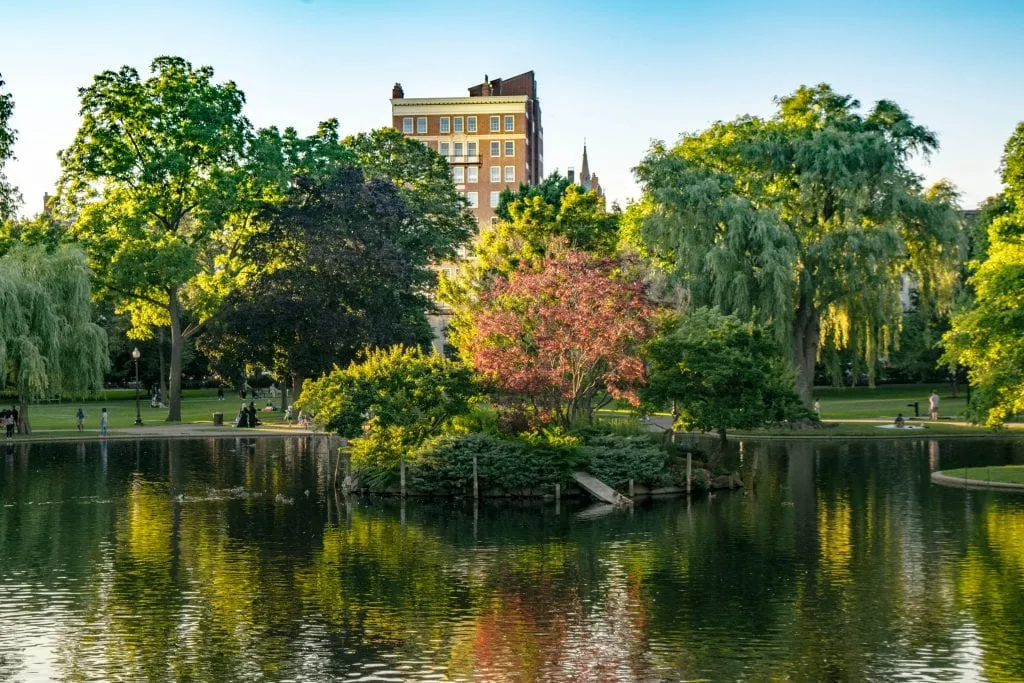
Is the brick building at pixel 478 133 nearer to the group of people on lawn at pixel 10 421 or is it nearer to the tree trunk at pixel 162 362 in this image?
the tree trunk at pixel 162 362

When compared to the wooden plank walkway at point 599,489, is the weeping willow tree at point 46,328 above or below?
above

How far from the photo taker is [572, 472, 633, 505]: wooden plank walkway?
1718 inches

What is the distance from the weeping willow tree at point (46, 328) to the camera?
67.8 m

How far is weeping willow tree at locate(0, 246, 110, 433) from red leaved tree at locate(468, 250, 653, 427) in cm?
2696

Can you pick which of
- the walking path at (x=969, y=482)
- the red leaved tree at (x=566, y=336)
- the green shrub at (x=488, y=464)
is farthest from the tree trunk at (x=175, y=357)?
the walking path at (x=969, y=482)

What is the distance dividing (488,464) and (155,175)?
144ft

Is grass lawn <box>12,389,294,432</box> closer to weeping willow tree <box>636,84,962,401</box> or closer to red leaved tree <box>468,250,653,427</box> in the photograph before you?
weeping willow tree <box>636,84,962,401</box>

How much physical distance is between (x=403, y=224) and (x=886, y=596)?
6459 centimetres

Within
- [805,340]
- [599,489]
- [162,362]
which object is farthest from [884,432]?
[162,362]

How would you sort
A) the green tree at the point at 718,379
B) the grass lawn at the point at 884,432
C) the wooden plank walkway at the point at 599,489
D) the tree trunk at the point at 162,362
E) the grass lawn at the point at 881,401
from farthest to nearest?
the tree trunk at the point at 162,362
the grass lawn at the point at 881,401
the grass lawn at the point at 884,432
the green tree at the point at 718,379
the wooden plank walkway at the point at 599,489

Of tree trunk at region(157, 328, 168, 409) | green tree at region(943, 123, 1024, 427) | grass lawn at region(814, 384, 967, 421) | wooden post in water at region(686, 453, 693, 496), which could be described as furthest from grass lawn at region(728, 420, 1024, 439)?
tree trunk at region(157, 328, 168, 409)

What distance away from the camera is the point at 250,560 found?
32.0 metres

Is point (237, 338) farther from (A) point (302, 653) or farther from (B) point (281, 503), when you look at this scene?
(A) point (302, 653)

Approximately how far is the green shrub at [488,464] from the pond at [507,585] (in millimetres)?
1354
